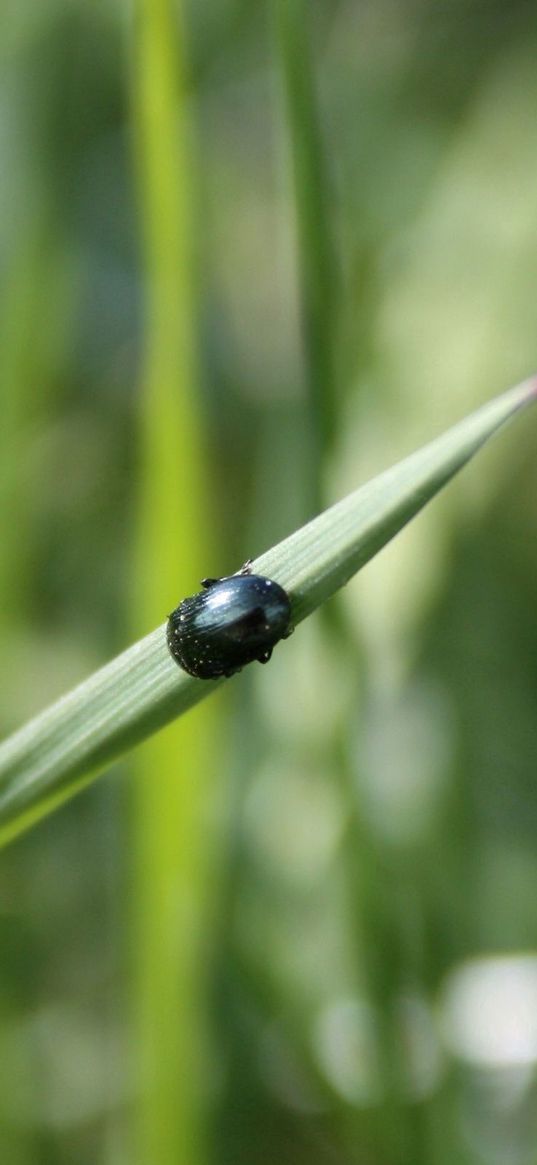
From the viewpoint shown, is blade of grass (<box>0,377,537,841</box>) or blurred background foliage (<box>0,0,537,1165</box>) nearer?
blade of grass (<box>0,377,537,841</box>)

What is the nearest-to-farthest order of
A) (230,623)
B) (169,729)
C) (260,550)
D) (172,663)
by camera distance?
(172,663)
(230,623)
(169,729)
(260,550)

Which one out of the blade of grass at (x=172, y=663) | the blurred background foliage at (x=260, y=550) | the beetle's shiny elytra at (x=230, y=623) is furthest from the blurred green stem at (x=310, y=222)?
the blade of grass at (x=172, y=663)

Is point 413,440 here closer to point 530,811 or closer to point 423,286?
point 423,286

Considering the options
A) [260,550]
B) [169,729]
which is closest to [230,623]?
[169,729]

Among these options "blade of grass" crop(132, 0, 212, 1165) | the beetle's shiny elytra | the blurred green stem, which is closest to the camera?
the beetle's shiny elytra

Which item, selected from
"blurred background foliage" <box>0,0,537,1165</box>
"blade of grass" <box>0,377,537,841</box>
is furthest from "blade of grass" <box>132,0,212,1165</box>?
"blade of grass" <box>0,377,537,841</box>

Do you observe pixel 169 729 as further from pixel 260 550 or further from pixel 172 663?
pixel 172 663

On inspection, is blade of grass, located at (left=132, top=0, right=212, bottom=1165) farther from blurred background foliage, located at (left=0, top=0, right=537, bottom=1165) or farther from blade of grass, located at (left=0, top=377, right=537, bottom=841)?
blade of grass, located at (left=0, top=377, right=537, bottom=841)

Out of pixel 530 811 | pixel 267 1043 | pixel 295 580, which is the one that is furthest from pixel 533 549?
pixel 295 580
